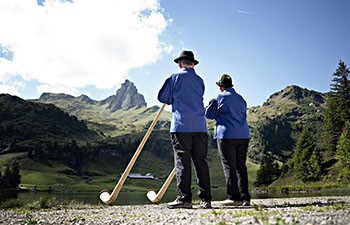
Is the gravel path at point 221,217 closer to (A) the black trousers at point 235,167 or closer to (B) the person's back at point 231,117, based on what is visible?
(A) the black trousers at point 235,167

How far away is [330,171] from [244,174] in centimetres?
6780

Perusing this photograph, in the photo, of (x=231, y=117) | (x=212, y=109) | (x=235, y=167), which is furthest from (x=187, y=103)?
(x=235, y=167)

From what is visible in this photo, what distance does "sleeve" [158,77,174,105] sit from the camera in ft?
26.2

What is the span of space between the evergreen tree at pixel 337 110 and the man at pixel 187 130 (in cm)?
6787

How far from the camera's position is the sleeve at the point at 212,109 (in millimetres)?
8667

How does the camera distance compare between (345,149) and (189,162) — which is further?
(345,149)

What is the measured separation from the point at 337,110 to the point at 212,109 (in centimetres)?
6794

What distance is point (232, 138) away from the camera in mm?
8398

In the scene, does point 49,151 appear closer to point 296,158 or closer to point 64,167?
point 64,167

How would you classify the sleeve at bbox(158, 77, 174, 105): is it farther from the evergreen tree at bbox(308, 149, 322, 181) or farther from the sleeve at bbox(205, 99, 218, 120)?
the evergreen tree at bbox(308, 149, 322, 181)

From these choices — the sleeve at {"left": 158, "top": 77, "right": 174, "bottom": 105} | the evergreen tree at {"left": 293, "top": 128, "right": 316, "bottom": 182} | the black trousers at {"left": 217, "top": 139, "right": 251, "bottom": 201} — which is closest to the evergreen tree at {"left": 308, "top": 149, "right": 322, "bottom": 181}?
the evergreen tree at {"left": 293, "top": 128, "right": 316, "bottom": 182}

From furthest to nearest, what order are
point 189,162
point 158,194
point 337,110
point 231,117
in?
1. point 337,110
2. point 158,194
3. point 231,117
4. point 189,162

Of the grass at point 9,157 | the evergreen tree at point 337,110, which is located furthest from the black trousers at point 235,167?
the grass at point 9,157

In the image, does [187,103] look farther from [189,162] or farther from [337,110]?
[337,110]
